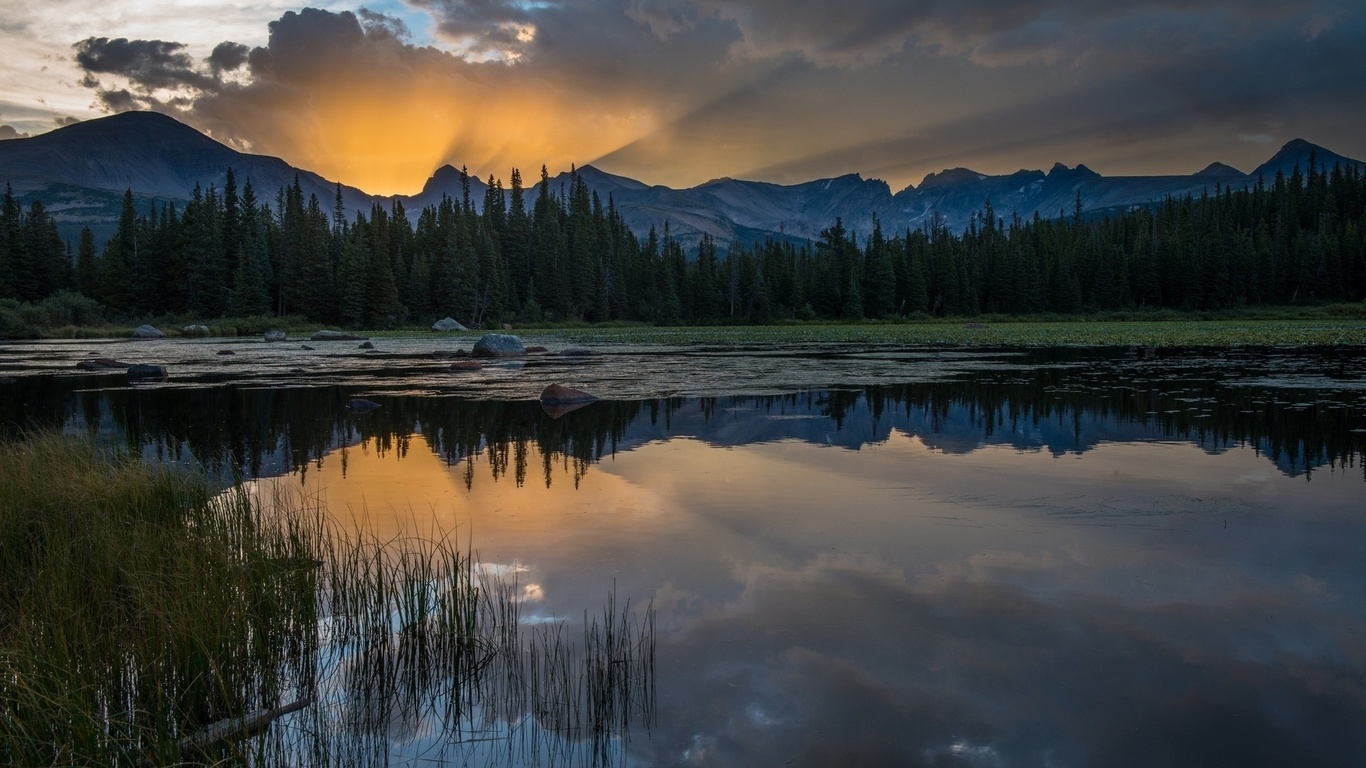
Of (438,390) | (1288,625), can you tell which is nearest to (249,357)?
(438,390)

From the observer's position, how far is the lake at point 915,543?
550cm

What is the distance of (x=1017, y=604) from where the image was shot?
751 cm

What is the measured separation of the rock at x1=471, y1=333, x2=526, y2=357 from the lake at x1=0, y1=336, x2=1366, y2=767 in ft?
76.9

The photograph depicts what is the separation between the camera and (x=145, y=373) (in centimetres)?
3164

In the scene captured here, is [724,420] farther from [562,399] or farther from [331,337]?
[331,337]

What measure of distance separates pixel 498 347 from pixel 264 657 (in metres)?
43.3

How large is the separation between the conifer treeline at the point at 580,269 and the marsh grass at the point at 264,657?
94.2m

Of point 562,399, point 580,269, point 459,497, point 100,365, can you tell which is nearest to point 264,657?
point 459,497

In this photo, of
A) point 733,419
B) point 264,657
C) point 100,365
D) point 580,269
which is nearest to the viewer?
point 264,657

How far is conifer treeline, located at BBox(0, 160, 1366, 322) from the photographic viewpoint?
97125mm

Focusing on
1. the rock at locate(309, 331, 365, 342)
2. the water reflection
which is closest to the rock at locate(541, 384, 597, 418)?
the water reflection

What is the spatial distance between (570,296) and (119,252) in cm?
5488

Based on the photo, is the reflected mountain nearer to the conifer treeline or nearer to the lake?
the lake

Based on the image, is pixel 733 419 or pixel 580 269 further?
pixel 580 269
